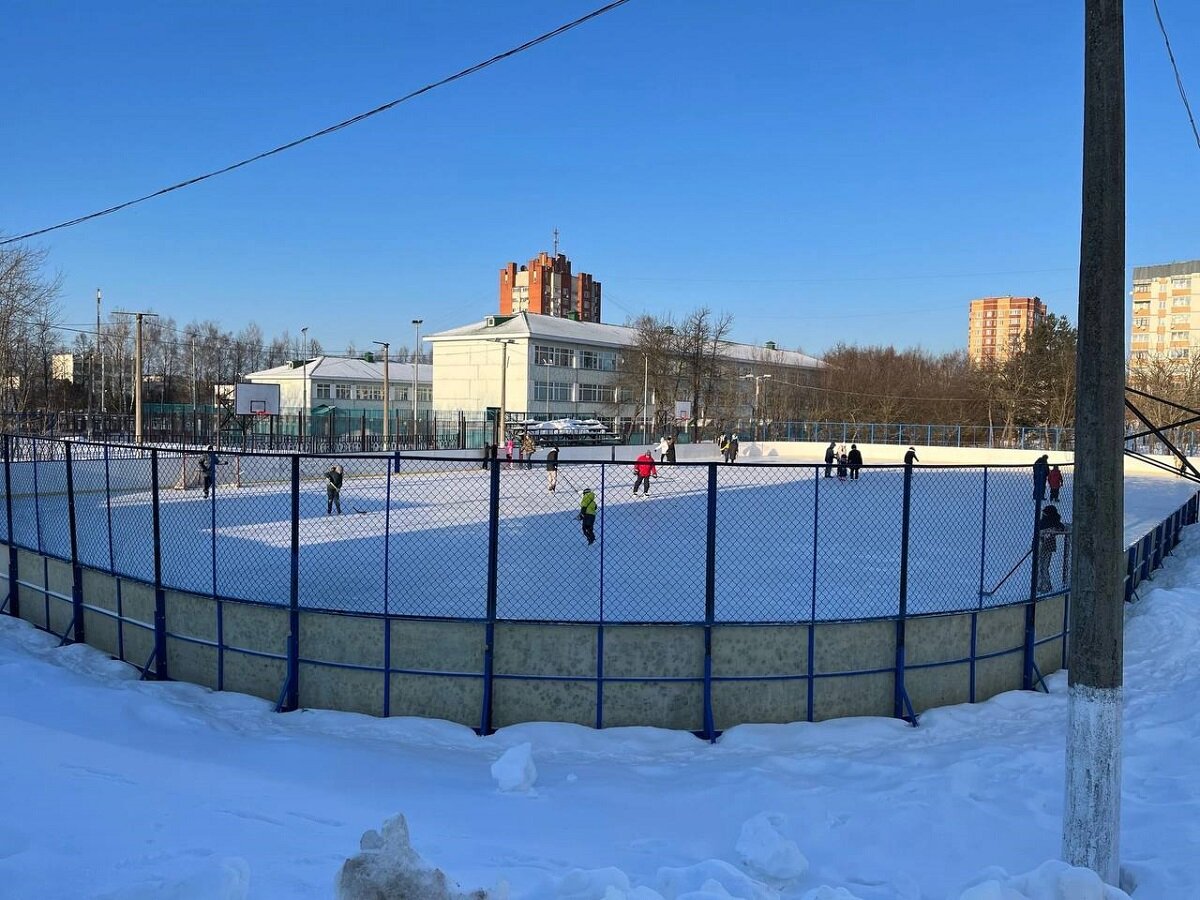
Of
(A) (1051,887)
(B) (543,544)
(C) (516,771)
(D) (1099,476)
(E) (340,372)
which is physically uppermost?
(E) (340,372)

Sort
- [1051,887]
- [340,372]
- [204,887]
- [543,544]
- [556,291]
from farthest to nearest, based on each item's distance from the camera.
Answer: [556,291], [340,372], [543,544], [1051,887], [204,887]

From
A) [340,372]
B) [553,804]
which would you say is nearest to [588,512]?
[553,804]

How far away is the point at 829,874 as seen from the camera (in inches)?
220

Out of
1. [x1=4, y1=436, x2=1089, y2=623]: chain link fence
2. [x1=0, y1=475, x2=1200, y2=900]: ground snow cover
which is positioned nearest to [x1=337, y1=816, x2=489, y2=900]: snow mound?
[x1=0, y1=475, x2=1200, y2=900]: ground snow cover

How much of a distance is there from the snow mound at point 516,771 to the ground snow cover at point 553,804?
0.7 inches

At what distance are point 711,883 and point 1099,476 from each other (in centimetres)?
332

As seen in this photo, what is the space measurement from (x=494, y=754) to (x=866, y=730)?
3.69 meters

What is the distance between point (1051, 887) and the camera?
4.59 m

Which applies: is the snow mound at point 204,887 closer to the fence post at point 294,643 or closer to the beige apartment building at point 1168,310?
the fence post at point 294,643

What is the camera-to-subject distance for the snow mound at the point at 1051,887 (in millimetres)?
4496

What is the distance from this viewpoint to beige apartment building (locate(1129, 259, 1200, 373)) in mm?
105125

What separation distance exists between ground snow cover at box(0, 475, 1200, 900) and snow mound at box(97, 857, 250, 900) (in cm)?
2

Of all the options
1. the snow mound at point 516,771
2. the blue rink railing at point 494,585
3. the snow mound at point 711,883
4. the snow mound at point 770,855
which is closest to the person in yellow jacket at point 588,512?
the blue rink railing at point 494,585

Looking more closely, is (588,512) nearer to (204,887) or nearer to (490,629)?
(490,629)
